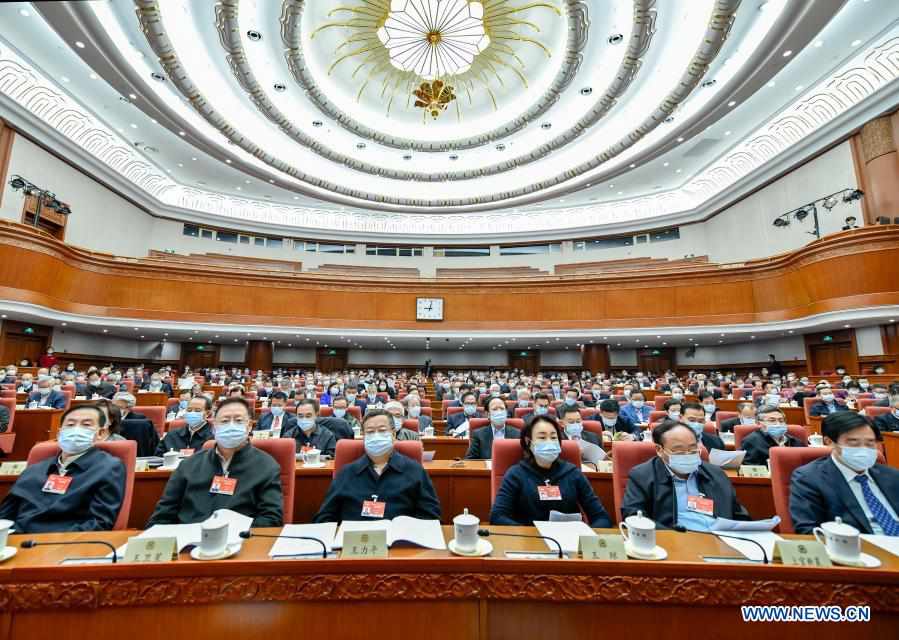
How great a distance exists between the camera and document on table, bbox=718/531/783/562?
1.49m

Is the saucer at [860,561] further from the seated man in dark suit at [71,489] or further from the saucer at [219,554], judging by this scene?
the seated man in dark suit at [71,489]

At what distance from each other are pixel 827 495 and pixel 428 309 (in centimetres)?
1436

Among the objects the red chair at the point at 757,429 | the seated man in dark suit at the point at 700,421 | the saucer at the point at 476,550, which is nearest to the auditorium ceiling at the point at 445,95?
the red chair at the point at 757,429

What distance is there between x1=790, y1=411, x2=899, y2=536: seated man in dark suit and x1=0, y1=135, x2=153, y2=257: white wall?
17.9 m

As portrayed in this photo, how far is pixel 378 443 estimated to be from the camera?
7.98 feet

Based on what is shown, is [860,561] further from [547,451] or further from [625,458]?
[547,451]

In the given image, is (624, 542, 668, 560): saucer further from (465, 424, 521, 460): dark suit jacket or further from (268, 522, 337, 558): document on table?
(465, 424, 521, 460): dark suit jacket

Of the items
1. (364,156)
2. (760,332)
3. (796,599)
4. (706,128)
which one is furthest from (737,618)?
(364,156)

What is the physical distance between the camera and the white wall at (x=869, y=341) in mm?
11359

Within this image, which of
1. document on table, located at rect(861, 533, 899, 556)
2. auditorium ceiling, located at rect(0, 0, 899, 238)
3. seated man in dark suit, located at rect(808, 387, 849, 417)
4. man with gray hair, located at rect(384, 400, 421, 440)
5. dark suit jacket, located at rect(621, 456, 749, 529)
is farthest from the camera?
auditorium ceiling, located at rect(0, 0, 899, 238)

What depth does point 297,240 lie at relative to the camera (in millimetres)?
21375

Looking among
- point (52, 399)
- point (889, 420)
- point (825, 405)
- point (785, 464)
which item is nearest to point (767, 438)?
point (785, 464)

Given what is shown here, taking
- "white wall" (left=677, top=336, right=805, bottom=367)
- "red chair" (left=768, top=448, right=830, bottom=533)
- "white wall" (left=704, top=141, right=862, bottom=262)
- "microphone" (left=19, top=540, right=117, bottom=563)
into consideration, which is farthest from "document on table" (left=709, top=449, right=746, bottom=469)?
"white wall" (left=677, top=336, right=805, bottom=367)

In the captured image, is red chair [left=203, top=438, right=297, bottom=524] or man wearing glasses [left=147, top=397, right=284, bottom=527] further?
red chair [left=203, top=438, right=297, bottom=524]
